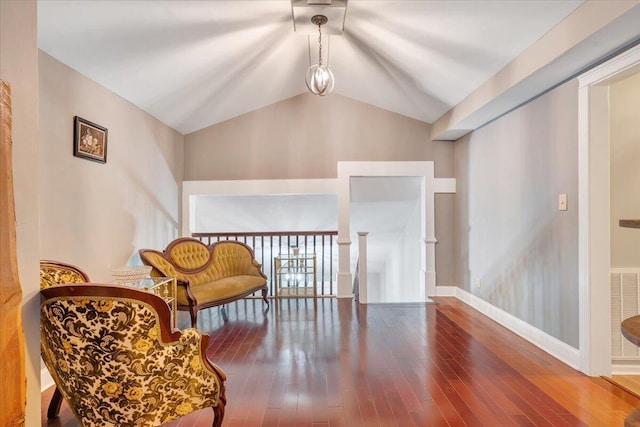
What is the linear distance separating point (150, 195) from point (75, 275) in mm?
2262

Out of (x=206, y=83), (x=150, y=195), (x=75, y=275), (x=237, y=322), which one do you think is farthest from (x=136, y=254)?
(x=206, y=83)

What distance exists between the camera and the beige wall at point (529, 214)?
9.89 ft

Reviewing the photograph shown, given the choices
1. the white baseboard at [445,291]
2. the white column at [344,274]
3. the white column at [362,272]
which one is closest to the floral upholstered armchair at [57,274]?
the white column at [362,272]

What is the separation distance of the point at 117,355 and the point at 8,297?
23.1 inches

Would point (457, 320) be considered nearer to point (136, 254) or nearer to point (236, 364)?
point (236, 364)

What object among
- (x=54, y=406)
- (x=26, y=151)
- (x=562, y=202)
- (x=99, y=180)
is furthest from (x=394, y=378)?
(x=99, y=180)

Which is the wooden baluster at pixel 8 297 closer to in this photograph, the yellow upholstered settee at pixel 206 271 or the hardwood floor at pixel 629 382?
the yellow upholstered settee at pixel 206 271

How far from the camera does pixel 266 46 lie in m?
3.58

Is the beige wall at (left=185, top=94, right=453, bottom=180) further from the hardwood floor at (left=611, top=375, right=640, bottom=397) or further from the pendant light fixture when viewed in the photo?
the hardwood floor at (left=611, top=375, right=640, bottom=397)

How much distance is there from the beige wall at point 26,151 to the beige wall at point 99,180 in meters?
1.57

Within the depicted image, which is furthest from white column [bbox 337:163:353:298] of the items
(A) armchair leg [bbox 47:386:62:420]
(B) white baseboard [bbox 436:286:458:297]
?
(A) armchair leg [bbox 47:386:62:420]

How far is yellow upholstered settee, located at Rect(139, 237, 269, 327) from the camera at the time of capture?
3.86 meters

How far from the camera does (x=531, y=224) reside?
3.53 m

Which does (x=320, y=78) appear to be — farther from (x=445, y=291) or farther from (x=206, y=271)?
(x=445, y=291)
